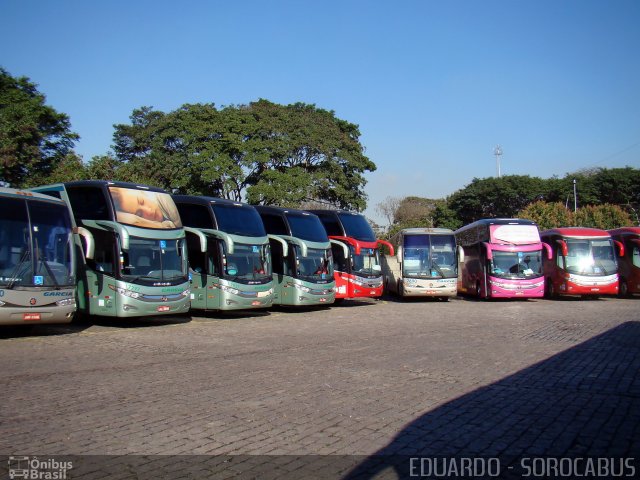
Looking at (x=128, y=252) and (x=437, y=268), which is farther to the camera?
(x=437, y=268)

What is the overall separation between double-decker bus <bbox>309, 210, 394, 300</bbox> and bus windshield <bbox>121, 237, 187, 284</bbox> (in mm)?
8451

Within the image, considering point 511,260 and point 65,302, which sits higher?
point 511,260

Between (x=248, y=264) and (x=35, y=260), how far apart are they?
22.9 ft

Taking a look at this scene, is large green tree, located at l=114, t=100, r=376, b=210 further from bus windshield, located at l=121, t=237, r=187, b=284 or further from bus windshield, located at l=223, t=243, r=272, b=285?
bus windshield, located at l=121, t=237, r=187, b=284

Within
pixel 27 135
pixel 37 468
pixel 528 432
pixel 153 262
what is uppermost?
pixel 27 135

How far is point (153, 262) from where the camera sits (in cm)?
1619

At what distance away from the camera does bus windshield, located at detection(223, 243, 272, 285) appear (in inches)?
730

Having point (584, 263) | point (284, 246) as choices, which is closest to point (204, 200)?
point (284, 246)

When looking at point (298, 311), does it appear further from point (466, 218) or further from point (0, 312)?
point (466, 218)

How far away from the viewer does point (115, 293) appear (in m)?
15.3

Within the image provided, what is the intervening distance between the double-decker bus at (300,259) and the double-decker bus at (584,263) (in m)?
11.2

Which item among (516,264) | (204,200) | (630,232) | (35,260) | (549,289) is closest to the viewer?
(35,260)

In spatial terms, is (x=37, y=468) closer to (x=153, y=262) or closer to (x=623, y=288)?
(x=153, y=262)

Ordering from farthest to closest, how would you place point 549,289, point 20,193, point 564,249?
point 549,289, point 564,249, point 20,193
